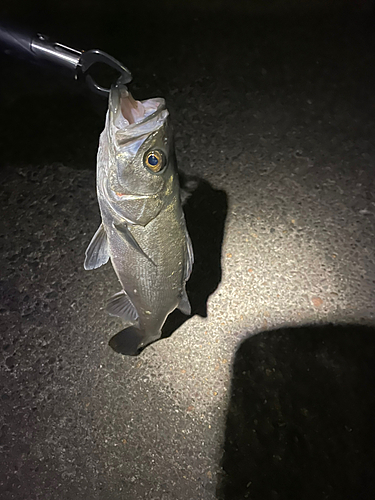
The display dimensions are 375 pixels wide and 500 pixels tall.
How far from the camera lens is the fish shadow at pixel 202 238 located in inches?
62.1

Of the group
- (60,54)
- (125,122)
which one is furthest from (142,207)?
(60,54)

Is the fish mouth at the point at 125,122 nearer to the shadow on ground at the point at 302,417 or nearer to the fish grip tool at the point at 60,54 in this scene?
the fish grip tool at the point at 60,54

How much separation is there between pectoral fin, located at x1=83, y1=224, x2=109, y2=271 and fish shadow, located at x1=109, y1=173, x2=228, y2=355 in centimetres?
51

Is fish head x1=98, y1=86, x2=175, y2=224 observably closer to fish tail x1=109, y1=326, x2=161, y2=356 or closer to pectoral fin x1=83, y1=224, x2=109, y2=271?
pectoral fin x1=83, y1=224, x2=109, y2=271

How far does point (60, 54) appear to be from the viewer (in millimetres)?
1240

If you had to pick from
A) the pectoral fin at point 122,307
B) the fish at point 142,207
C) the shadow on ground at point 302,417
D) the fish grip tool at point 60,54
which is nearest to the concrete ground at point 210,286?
the shadow on ground at point 302,417

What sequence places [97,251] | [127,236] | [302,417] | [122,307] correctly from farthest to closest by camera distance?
[302,417], [122,307], [97,251], [127,236]

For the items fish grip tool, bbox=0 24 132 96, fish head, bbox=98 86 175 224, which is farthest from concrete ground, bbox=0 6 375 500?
fish head, bbox=98 86 175 224

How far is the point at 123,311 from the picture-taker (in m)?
1.25

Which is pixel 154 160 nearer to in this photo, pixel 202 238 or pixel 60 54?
pixel 60 54

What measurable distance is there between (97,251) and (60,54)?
70 centimetres

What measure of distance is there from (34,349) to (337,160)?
1.71 m

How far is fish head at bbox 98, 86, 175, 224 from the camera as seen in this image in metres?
0.93

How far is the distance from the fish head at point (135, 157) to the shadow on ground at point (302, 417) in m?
0.87
